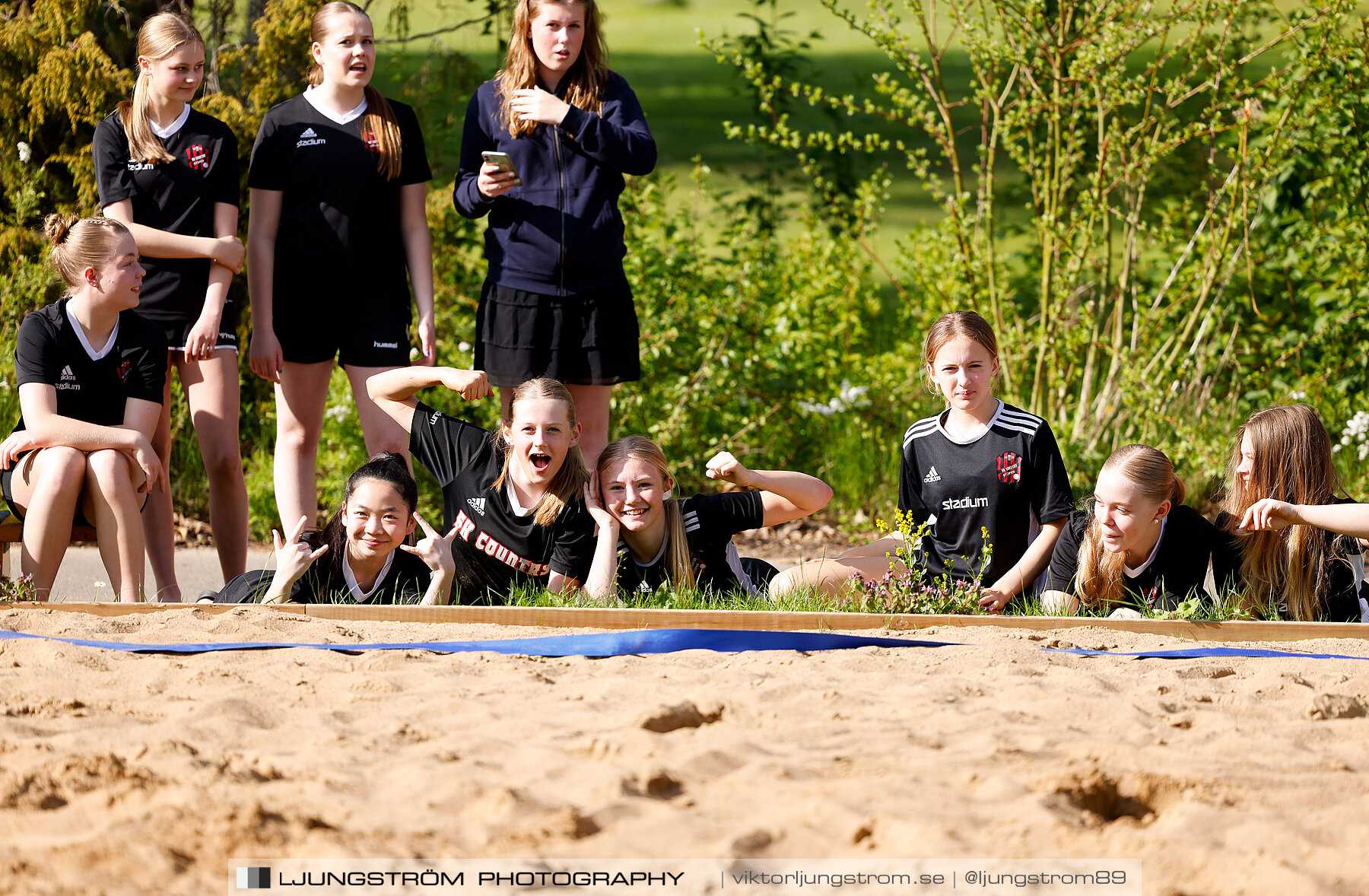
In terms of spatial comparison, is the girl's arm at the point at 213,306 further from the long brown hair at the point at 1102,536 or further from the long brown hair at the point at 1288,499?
the long brown hair at the point at 1288,499

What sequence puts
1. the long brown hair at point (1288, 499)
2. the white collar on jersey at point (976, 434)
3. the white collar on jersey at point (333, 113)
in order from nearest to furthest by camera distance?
the long brown hair at point (1288, 499)
the white collar on jersey at point (976, 434)
the white collar on jersey at point (333, 113)

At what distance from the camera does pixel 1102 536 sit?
13.6 feet

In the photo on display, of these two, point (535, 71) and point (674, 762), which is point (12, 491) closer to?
point (535, 71)

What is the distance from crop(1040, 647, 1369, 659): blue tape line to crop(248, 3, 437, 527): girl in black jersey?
8.49 feet

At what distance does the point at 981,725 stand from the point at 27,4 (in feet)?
21.7

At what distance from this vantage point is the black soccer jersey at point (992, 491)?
438 centimetres

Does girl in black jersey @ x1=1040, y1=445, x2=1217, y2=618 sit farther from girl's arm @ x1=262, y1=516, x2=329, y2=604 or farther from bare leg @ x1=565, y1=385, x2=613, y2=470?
girl's arm @ x1=262, y1=516, x2=329, y2=604

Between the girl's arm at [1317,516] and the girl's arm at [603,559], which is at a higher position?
the girl's arm at [1317,516]

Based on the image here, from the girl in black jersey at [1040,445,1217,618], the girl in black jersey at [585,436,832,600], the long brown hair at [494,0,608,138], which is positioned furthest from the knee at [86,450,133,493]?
the girl in black jersey at [1040,445,1217,618]

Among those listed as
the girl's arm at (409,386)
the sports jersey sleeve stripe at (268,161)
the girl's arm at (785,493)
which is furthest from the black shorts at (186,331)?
the girl's arm at (785,493)

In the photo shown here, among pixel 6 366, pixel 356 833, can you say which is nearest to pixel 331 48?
pixel 6 366

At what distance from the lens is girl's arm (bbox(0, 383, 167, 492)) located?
13.7 feet

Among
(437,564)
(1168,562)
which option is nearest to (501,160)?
(437,564)

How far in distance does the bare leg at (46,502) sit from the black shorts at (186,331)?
25.1 inches
